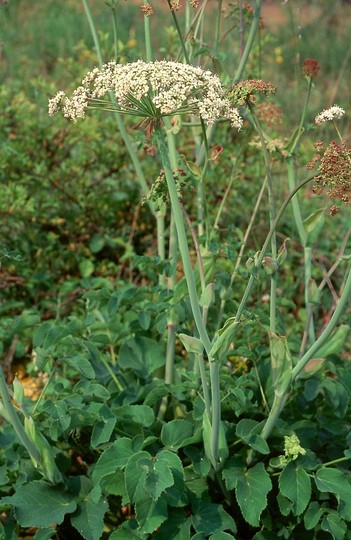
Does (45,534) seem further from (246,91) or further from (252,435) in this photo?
(246,91)

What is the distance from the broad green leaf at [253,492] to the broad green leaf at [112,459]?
0.31 metres

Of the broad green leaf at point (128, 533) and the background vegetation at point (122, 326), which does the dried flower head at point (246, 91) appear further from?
the broad green leaf at point (128, 533)

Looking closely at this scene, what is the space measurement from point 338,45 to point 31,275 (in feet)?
16.4

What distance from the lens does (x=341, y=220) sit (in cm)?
416

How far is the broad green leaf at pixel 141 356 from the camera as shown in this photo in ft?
8.48

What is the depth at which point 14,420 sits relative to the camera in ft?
6.57

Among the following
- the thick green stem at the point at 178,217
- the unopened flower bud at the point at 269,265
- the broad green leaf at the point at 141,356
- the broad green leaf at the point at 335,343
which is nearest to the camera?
the thick green stem at the point at 178,217

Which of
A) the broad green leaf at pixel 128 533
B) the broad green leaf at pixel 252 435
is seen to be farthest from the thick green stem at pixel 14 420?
the broad green leaf at pixel 252 435

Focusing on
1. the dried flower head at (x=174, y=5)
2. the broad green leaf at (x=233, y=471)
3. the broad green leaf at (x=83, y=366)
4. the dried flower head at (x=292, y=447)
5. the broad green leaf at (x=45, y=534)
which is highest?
the dried flower head at (x=174, y=5)

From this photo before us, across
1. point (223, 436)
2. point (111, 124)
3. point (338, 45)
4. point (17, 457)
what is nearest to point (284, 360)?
point (223, 436)

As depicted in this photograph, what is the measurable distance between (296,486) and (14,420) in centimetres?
75

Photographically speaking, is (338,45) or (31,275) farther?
(338,45)

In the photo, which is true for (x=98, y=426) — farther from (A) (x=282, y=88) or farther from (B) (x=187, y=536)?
(A) (x=282, y=88)

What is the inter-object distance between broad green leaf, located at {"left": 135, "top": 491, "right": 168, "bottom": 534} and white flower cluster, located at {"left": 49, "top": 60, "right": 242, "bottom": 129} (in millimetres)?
966
